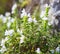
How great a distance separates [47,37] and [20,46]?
46 cm

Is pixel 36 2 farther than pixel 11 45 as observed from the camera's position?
Yes

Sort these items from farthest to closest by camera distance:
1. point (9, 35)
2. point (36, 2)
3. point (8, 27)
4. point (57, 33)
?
point (36, 2)
point (8, 27)
point (57, 33)
point (9, 35)

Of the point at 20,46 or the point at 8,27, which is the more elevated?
the point at 8,27

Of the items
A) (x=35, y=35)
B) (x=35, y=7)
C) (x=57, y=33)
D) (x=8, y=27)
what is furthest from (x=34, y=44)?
(x=35, y=7)

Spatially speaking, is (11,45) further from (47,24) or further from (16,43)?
(47,24)

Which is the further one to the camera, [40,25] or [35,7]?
[35,7]

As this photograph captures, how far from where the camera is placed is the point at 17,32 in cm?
506

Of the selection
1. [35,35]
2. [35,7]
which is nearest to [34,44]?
[35,35]

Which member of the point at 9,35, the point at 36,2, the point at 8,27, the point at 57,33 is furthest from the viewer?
the point at 36,2

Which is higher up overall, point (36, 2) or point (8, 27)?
point (36, 2)

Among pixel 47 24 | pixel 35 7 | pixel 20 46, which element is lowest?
pixel 20 46

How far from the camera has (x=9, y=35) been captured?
4906mm

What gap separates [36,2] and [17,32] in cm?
182

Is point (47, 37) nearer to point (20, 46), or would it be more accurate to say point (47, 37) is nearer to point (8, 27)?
point (20, 46)
